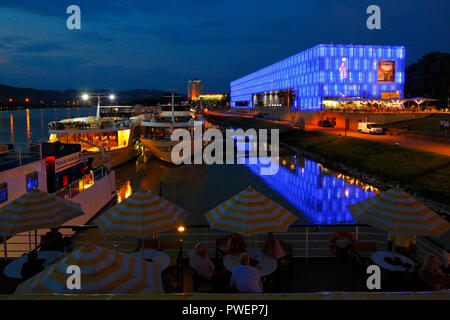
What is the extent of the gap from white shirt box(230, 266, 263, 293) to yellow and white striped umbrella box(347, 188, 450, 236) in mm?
3112

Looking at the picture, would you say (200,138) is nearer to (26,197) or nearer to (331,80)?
(26,197)

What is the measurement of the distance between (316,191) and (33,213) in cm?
2218

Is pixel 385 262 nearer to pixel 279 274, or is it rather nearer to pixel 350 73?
pixel 279 274

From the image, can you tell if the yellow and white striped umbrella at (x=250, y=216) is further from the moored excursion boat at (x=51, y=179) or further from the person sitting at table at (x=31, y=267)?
the moored excursion boat at (x=51, y=179)

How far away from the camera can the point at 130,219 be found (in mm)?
7363

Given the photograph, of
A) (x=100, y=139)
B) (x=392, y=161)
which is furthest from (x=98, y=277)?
(x=100, y=139)

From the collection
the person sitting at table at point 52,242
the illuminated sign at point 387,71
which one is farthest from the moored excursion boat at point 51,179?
the illuminated sign at point 387,71

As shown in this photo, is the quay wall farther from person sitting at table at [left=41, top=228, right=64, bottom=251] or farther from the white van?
person sitting at table at [left=41, top=228, right=64, bottom=251]

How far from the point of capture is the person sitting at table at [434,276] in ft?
20.6

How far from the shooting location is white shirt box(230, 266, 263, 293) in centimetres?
551

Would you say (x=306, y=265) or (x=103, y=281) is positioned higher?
(x=103, y=281)

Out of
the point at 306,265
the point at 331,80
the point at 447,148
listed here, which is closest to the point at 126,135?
the point at 447,148

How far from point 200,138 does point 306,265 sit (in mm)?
34805

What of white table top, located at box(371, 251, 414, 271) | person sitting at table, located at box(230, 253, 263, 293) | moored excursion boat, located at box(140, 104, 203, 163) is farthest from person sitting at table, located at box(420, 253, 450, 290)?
moored excursion boat, located at box(140, 104, 203, 163)
